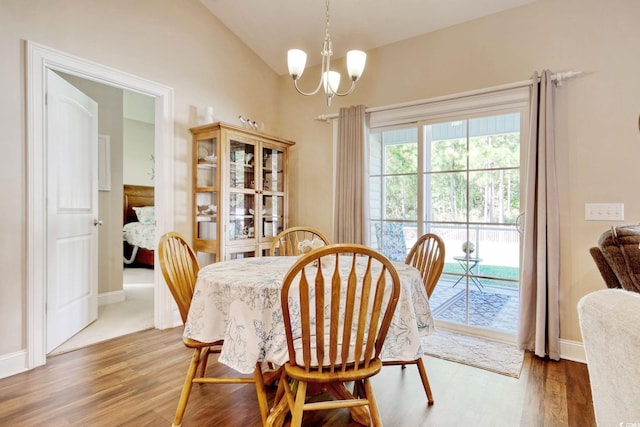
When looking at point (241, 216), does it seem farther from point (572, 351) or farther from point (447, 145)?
point (572, 351)

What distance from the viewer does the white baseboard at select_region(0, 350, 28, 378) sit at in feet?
7.07

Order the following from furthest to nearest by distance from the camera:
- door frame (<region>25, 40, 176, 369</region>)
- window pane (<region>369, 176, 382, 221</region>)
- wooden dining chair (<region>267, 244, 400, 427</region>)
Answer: window pane (<region>369, 176, 382, 221</region>) → door frame (<region>25, 40, 176, 369</region>) → wooden dining chair (<region>267, 244, 400, 427</region>)

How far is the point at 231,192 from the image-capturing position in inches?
126

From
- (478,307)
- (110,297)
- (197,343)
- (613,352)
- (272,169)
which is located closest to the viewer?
(613,352)

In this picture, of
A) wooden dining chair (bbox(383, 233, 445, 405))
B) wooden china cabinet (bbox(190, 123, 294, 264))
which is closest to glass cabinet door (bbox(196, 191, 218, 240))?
wooden china cabinet (bbox(190, 123, 294, 264))

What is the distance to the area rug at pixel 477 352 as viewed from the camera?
235cm

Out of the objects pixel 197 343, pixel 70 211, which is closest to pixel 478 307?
pixel 197 343

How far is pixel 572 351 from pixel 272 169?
2965 mm

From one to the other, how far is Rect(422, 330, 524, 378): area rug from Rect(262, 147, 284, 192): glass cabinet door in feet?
6.77

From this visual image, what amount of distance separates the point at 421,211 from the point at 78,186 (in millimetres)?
2982

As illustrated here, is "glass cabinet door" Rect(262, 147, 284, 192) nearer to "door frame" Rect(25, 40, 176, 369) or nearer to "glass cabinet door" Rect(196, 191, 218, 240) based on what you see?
"glass cabinet door" Rect(196, 191, 218, 240)

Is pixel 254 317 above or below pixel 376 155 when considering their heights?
below

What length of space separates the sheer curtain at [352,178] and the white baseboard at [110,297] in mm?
2511

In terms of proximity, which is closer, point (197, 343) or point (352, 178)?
point (197, 343)
